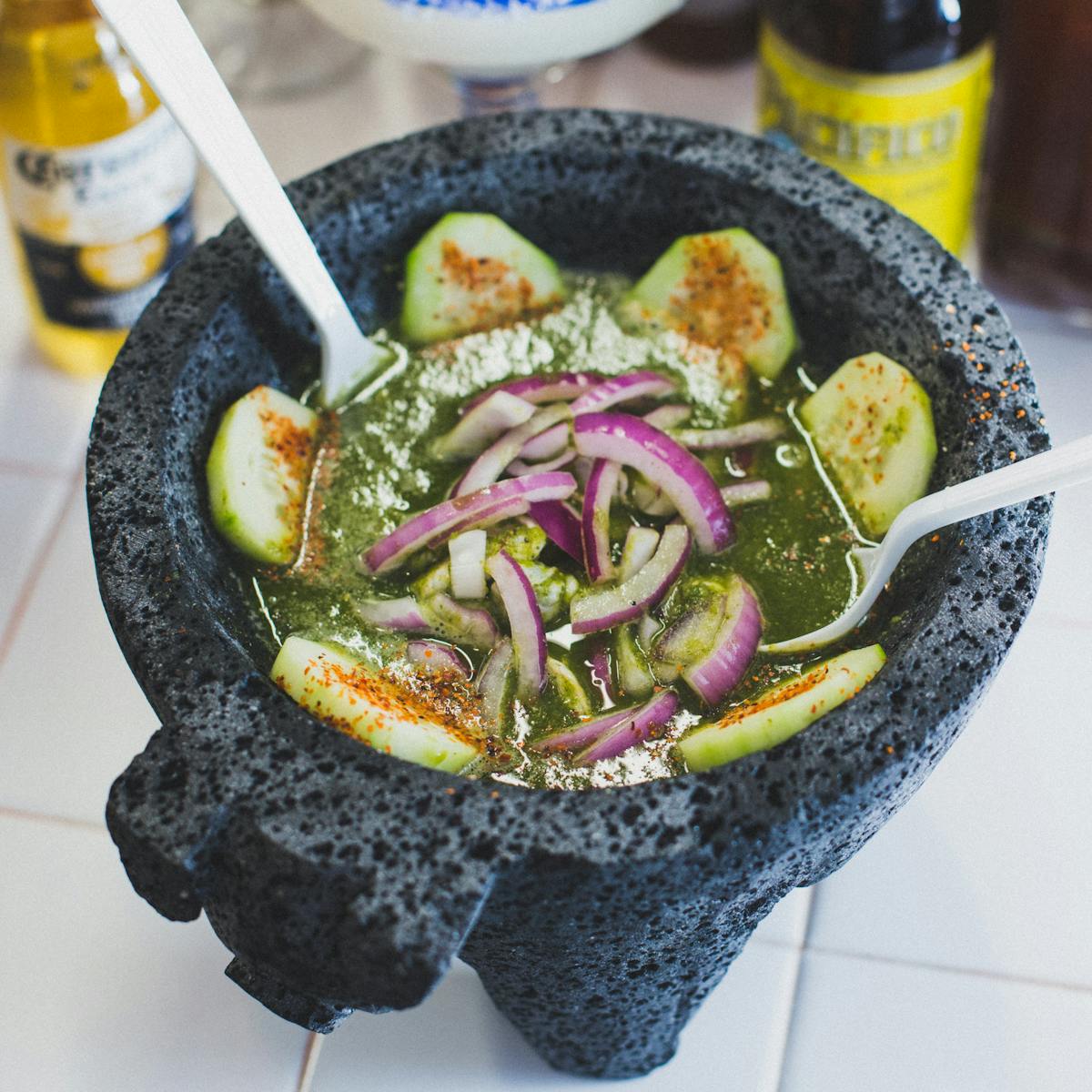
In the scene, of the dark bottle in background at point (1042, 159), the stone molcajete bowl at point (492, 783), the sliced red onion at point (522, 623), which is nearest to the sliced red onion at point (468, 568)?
the sliced red onion at point (522, 623)

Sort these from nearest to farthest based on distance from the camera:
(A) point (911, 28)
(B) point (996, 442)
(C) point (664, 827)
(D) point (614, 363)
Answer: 1. (C) point (664, 827)
2. (B) point (996, 442)
3. (D) point (614, 363)
4. (A) point (911, 28)

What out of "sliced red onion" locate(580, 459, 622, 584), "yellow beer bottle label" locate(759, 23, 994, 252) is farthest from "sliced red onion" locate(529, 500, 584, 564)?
"yellow beer bottle label" locate(759, 23, 994, 252)

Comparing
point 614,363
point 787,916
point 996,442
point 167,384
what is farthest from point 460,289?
point 787,916

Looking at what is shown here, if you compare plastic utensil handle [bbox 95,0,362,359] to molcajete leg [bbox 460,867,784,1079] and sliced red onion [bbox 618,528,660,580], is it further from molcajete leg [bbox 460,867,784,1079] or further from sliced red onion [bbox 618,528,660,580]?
molcajete leg [bbox 460,867,784,1079]

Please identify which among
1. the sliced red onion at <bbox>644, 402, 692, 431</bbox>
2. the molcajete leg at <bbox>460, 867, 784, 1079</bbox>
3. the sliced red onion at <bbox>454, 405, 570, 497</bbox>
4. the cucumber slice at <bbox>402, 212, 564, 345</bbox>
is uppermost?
the cucumber slice at <bbox>402, 212, 564, 345</bbox>

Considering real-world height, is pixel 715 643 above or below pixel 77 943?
above

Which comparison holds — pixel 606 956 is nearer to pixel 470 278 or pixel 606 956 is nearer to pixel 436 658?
pixel 436 658

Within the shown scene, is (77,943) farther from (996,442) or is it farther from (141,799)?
(996,442)

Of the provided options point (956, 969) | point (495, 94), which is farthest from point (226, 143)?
point (956, 969)
